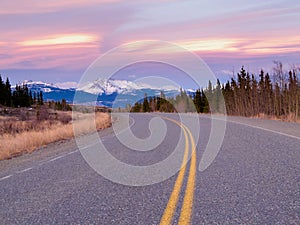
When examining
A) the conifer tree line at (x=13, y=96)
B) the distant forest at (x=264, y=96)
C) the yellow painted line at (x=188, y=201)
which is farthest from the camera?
the conifer tree line at (x=13, y=96)

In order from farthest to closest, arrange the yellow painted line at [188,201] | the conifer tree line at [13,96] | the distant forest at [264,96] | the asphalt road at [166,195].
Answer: the conifer tree line at [13,96]
the distant forest at [264,96]
the asphalt road at [166,195]
the yellow painted line at [188,201]

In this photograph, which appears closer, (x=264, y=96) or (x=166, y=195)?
(x=166, y=195)

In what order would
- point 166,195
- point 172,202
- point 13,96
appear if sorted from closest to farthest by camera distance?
point 172,202, point 166,195, point 13,96

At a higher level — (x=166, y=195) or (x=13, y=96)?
(x=13, y=96)

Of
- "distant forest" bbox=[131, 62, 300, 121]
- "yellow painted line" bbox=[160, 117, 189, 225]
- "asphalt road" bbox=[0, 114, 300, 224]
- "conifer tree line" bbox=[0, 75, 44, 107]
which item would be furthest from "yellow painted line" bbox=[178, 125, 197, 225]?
"conifer tree line" bbox=[0, 75, 44, 107]

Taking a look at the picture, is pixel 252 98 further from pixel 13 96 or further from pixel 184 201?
pixel 13 96

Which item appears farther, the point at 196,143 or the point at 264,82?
the point at 264,82

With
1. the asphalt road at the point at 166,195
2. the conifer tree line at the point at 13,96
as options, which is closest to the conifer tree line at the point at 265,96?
the asphalt road at the point at 166,195

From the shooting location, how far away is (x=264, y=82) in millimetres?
47500

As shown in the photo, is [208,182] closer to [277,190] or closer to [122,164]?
[277,190]

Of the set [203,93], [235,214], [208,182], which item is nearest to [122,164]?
[208,182]

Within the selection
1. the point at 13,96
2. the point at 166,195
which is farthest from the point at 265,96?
the point at 13,96

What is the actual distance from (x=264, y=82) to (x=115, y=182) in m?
43.2

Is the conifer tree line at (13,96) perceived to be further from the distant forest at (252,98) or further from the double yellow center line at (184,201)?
Answer: the double yellow center line at (184,201)
